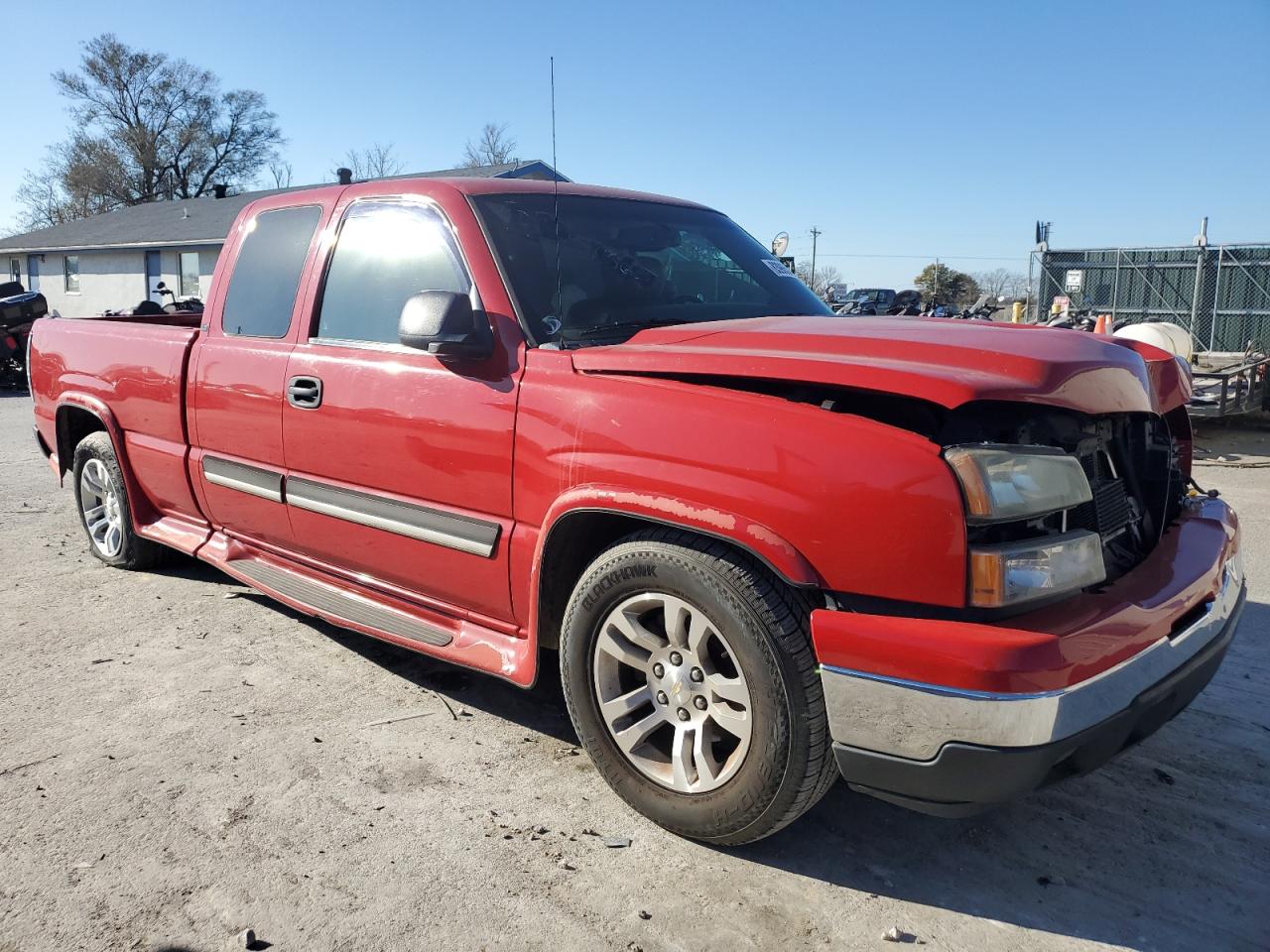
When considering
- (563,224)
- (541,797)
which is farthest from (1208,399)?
(541,797)

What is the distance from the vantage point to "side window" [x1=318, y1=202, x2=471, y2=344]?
3.33 m

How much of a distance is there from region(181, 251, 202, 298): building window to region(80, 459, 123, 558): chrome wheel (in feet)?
92.0

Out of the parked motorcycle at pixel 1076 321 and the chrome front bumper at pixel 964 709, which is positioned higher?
the parked motorcycle at pixel 1076 321

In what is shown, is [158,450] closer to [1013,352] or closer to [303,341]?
[303,341]

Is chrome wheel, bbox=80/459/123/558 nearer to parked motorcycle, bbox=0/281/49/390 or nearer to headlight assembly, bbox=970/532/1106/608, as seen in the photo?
headlight assembly, bbox=970/532/1106/608

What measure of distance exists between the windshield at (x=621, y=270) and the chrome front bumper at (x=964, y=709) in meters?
1.44

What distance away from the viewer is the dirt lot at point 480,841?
90.4 inches

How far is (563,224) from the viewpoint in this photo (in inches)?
137

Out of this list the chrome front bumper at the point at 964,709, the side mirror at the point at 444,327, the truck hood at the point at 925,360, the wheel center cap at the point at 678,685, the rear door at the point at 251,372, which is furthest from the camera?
the rear door at the point at 251,372

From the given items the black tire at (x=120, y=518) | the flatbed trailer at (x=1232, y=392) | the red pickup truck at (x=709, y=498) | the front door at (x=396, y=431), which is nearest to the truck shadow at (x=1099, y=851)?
the red pickup truck at (x=709, y=498)

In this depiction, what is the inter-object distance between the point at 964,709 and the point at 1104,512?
87 cm

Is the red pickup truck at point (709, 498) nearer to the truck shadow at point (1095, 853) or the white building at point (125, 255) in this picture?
the truck shadow at point (1095, 853)

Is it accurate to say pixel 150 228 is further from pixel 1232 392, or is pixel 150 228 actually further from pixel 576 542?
pixel 576 542

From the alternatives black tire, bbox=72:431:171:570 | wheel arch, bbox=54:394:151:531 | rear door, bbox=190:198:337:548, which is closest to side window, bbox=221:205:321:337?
rear door, bbox=190:198:337:548
